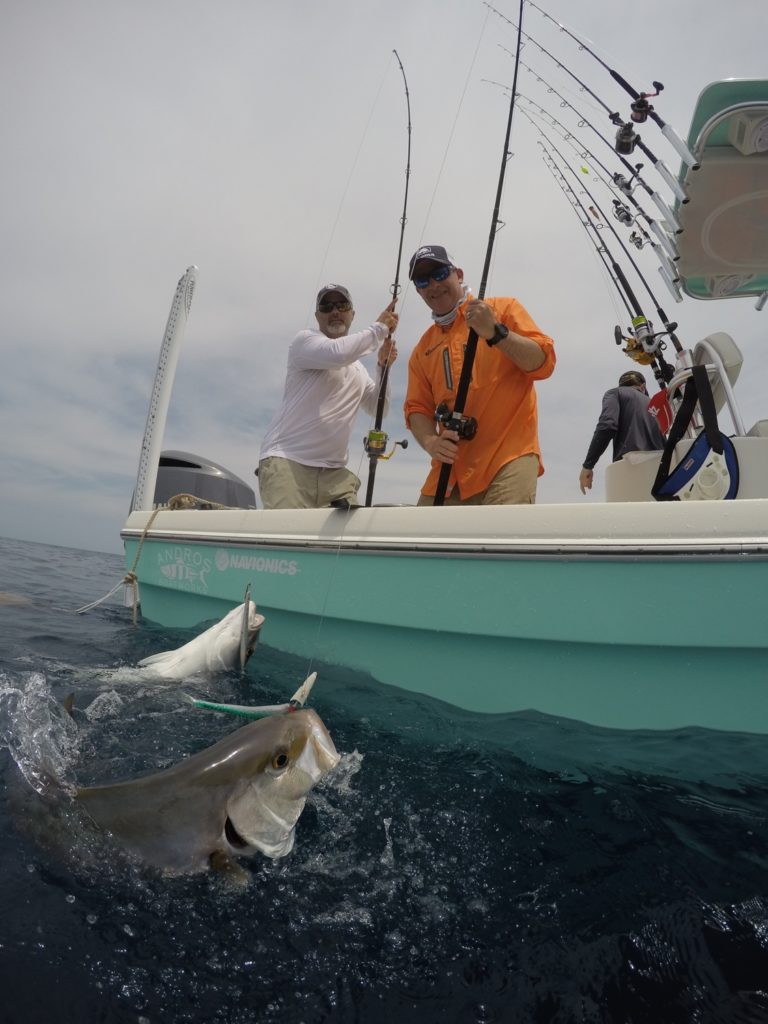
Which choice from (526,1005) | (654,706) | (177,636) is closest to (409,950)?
(526,1005)

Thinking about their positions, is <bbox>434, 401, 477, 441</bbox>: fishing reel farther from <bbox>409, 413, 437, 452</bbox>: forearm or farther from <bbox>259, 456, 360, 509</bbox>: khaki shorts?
<bbox>259, 456, 360, 509</bbox>: khaki shorts

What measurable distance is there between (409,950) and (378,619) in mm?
1588

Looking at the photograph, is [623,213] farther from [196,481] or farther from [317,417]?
[196,481]

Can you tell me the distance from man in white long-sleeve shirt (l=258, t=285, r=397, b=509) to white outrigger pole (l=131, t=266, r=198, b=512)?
212 cm

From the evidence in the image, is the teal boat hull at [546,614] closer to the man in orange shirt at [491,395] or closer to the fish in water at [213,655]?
the fish in water at [213,655]

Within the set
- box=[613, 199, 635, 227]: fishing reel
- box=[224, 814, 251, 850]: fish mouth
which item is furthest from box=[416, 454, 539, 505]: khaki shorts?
box=[613, 199, 635, 227]: fishing reel

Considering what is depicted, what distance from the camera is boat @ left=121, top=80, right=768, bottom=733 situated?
1983 mm

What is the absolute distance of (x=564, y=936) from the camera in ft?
4.00

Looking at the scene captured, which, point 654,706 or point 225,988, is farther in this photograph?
point 654,706

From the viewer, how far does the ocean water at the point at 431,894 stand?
1.07 meters

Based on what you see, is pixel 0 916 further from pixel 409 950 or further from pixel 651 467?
pixel 651 467

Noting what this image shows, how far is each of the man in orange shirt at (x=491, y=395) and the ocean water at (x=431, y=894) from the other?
1331 millimetres

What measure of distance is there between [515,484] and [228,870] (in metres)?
2.20

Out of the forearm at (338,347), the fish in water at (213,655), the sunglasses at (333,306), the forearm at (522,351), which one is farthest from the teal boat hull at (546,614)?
the sunglasses at (333,306)
